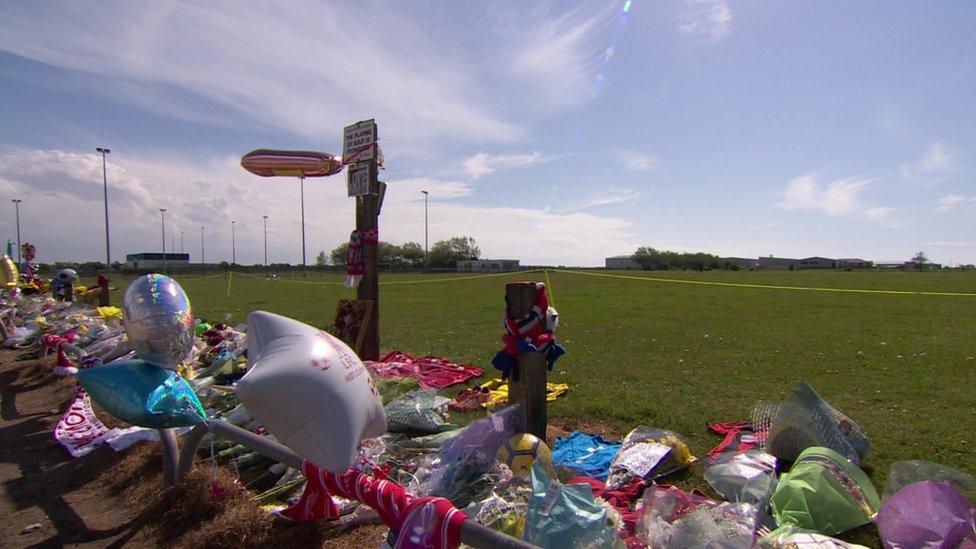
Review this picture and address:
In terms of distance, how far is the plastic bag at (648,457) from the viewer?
3.58 metres

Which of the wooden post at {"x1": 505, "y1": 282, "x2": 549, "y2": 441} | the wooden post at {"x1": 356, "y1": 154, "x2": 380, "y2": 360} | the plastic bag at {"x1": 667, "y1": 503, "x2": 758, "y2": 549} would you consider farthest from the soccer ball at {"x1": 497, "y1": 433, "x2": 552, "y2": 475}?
the wooden post at {"x1": 356, "y1": 154, "x2": 380, "y2": 360}

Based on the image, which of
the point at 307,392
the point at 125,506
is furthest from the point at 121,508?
the point at 307,392

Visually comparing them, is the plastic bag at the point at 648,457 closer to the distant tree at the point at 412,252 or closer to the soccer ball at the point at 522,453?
the soccer ball at the point at 522,453

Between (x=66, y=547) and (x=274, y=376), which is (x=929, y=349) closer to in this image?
(x=274, y=376)

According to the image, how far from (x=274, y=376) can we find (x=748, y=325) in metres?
12.0

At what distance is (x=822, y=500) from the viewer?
290 cm

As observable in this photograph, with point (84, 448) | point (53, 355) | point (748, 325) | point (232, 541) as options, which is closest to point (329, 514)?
point (232, 541)

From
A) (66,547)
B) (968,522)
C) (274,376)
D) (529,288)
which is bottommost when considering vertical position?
(66,547)

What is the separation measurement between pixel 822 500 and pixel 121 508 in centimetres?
434

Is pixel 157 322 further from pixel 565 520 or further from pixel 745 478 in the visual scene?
pixel 745 478

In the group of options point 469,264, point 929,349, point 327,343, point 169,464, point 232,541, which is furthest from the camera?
point 469,264

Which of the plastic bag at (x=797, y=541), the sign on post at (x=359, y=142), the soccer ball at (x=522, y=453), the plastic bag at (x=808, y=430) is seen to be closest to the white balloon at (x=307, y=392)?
the soccer ball at (x=522, y=453)

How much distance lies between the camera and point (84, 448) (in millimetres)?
4625

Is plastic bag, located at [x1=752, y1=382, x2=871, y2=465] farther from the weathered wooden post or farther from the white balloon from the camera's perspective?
the weathered wooden post
